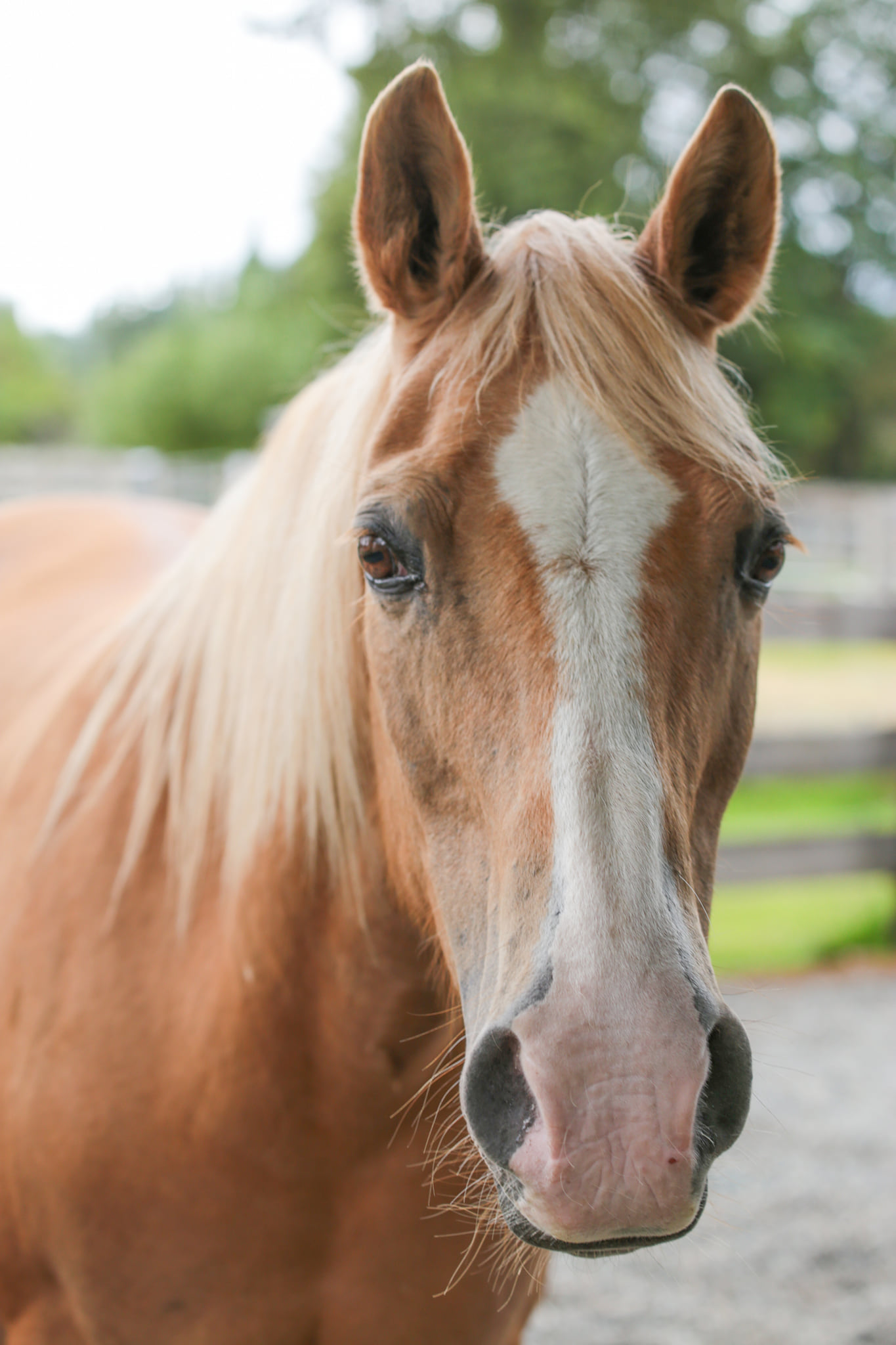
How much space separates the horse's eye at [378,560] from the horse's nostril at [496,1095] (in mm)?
564

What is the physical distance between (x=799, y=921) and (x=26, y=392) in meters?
48.3

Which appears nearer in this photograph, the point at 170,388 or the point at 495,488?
the point at 495,488

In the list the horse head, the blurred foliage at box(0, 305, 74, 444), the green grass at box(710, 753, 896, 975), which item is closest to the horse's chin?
the horse head

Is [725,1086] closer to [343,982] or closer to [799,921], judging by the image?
[343,982]

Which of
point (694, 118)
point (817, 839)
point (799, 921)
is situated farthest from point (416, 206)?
point (694, 118)

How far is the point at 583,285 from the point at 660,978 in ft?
2.89

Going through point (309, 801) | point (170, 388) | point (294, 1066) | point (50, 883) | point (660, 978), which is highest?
point (660, 978)

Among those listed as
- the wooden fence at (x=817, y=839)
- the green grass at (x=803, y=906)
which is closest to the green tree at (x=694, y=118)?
the wooden fence at (x=817, y=839)

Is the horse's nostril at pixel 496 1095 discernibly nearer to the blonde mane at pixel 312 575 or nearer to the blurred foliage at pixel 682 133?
the blonde mane at pixel 312 575

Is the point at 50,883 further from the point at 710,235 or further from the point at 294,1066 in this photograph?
the point at 710,235

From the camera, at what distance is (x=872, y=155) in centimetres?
1428

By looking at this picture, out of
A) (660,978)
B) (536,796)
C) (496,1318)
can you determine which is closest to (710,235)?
(536,796)

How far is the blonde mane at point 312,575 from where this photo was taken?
127 centimetres

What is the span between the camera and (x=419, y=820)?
1314 mm
